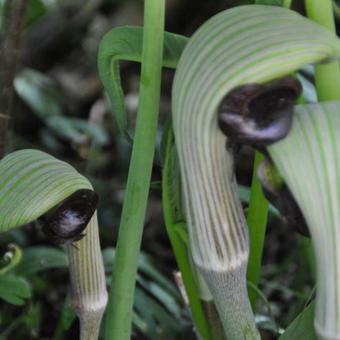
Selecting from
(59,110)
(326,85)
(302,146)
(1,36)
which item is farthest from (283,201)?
(59,110)

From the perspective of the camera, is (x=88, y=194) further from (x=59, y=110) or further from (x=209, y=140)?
(x=59, y=110)

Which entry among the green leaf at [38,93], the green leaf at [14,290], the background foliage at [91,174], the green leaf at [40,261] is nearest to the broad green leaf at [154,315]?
the background foliage at [91,174]

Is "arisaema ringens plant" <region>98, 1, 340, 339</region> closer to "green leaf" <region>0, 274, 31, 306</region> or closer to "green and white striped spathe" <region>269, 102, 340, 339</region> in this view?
"green and white striped spathe" <region>269, 102, 340, 339</region>

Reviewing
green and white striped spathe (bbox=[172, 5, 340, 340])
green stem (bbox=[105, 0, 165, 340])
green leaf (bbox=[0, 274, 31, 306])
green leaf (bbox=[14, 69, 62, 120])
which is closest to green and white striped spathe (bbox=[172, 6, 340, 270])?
green and white striped spathe (bbox=[172, 5, 340, 340])

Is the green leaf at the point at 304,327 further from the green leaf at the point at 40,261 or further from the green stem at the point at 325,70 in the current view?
the green leaf at the point at 40,261

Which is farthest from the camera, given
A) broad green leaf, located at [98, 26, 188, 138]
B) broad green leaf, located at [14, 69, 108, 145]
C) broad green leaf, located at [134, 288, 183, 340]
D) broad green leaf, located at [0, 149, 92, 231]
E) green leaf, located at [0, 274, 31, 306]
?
broad green leaf, located at [14, 69, 108, 145]
